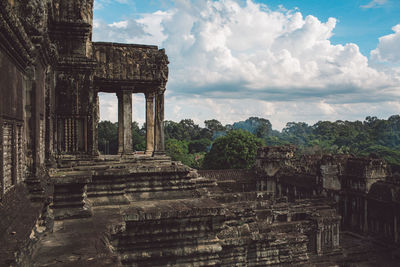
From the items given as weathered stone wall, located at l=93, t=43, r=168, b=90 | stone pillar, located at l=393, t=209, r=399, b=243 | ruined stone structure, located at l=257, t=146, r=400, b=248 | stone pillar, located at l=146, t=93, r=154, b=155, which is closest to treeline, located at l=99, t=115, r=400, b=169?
ruined stone structure, located at l=257, t=146, r=400, b=248

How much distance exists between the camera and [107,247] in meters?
4.19

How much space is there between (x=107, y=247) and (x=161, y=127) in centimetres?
820

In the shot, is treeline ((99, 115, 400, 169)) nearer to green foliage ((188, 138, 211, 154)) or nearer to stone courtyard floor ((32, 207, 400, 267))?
green foliage ((188, 138, 211, 154))

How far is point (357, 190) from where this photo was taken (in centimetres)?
2456

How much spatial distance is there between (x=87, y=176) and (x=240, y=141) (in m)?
38.6

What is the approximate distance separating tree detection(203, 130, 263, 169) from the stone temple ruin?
82.4ft

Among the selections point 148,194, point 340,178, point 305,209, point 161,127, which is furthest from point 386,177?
point 148,194

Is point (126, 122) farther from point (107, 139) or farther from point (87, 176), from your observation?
point (107, 139)

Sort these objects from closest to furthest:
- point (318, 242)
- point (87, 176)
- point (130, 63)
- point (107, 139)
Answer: point (87, 176)
point (130, 63)
point (318, 242)
point (107, 139)

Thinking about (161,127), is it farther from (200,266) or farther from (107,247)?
(107,247)

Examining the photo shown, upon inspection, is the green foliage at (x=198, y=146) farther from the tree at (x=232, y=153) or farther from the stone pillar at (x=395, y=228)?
the stone pillar at (x=395, y=228)

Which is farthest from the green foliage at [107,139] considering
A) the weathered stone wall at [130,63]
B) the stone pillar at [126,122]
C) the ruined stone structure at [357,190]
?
the weathered stone wall at [130,63]

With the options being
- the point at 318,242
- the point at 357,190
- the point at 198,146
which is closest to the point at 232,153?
the point at 357,190

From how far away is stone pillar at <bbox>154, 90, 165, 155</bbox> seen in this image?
12164 mm
